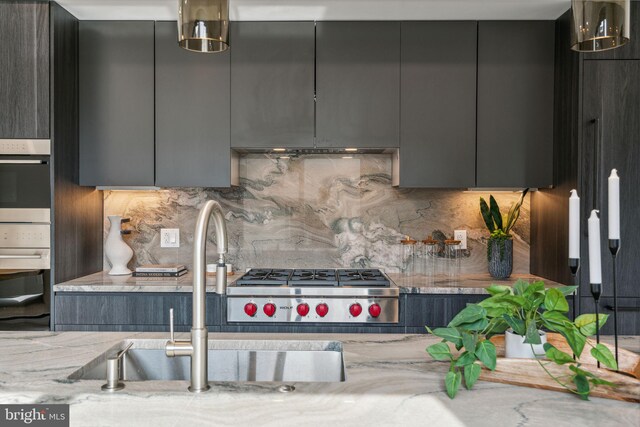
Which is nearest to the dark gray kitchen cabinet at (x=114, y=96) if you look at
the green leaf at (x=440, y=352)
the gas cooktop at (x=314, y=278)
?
the gas cooktop at (x=314, y=278)

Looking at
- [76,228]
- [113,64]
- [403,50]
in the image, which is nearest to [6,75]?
[113,64]

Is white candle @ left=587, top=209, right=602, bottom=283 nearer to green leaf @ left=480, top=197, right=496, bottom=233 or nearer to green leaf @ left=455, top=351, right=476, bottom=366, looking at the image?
green leaf @ left=455, top=351, right=476, bottom=366

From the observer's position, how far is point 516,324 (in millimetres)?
1229

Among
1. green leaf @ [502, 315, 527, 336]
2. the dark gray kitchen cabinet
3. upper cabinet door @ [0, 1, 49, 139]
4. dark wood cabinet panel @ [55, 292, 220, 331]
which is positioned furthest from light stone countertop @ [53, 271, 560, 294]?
green leaf @ [502, 315, 527, 336]

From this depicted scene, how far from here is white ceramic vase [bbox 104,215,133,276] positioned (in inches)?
124

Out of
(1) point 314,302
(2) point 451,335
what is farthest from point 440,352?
(1) point 314,302

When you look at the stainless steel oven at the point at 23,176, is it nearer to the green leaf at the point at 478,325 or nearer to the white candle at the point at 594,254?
the green leaf at the point at 478,325

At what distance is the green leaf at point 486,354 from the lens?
1.16m

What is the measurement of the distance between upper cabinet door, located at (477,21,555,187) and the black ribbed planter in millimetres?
335

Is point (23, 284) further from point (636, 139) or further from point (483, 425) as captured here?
point (636, 139)

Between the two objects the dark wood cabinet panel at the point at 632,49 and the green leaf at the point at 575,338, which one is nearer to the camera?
the green leaf at the point at 575,338

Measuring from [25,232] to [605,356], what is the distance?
2696mm

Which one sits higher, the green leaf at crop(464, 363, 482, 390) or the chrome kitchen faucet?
the chrome kitchen faucet

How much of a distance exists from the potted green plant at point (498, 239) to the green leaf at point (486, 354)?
77.6 inches
